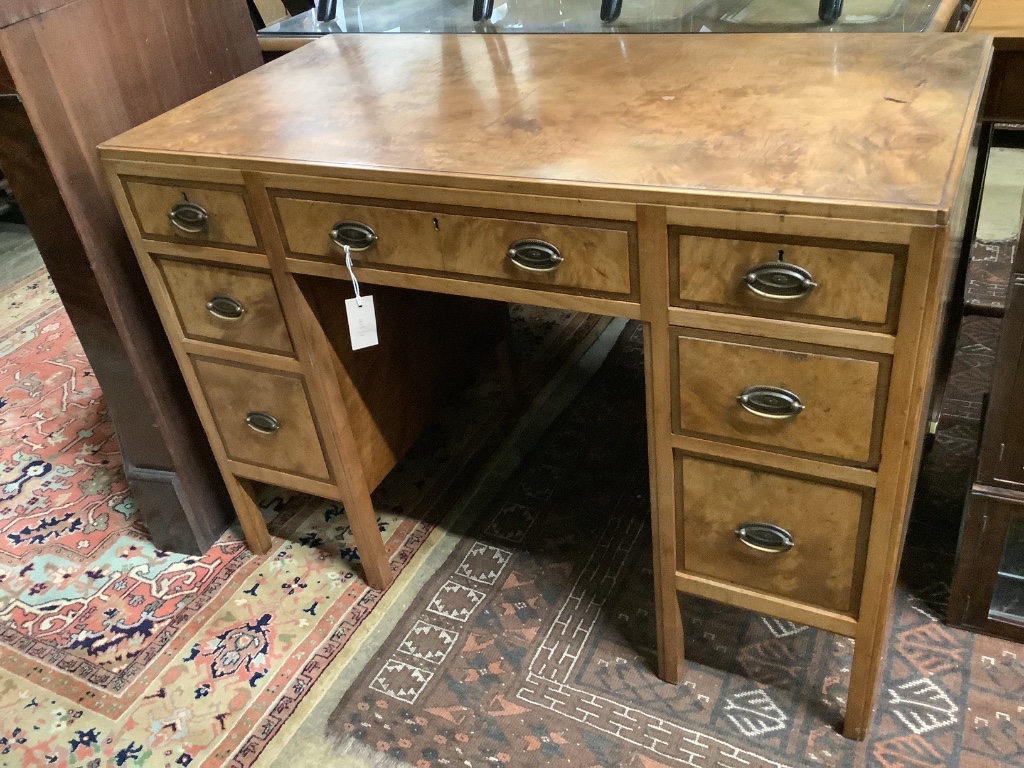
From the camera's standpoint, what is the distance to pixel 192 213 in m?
1.26

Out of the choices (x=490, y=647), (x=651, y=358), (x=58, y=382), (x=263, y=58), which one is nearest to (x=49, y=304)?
(x=58, y=382)

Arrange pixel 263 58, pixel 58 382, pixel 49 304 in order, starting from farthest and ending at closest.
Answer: pixel 49 304
pixel 58 382
pixel 263 58

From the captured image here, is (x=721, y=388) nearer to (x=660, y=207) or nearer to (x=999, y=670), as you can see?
(x=660, y=207)

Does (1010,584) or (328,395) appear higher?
(328,395)

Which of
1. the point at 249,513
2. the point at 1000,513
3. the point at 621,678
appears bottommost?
the point at 621,678

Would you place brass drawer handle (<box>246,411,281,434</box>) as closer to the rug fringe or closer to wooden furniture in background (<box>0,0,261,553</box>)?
wooden furniture in background (<box>0,0,261,553</box>)

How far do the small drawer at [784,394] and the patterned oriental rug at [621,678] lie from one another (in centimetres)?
51

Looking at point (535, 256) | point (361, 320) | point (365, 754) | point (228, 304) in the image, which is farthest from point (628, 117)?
point (365, 754)

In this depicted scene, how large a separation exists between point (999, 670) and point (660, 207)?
0.97m

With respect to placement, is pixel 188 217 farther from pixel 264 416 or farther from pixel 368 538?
pixel 368 538

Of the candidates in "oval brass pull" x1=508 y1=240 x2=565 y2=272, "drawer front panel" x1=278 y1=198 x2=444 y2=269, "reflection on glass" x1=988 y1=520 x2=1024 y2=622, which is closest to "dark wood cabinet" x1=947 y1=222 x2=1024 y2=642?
"reflection on glass" x1=988 y1=520 x2=1024 y2=622

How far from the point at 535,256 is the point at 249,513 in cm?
94

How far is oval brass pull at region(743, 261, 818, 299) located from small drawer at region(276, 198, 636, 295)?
0.47 feet

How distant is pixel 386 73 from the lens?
1.41 metres
